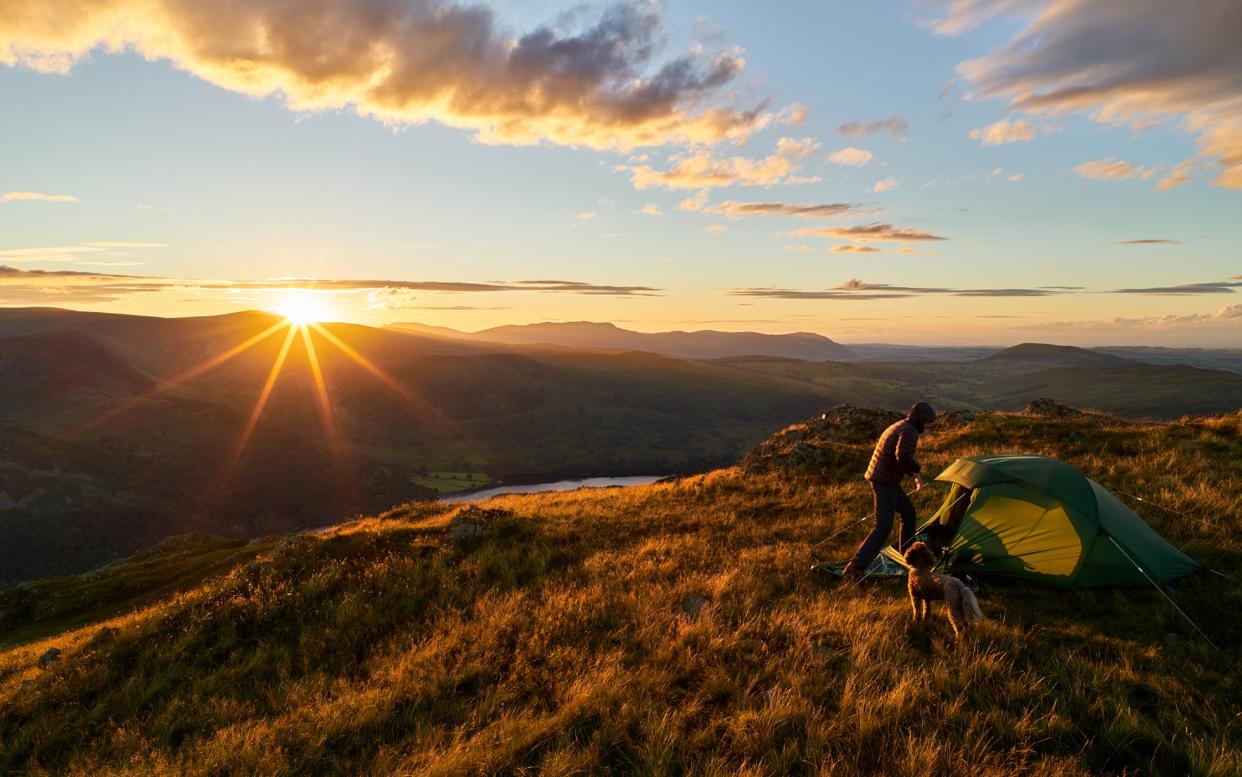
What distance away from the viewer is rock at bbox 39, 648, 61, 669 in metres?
11.6

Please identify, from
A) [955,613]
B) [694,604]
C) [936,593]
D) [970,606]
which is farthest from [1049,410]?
[694,604]

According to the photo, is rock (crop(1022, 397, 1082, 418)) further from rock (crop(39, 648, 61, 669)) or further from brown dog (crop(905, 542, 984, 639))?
rock (crop(39, 648, 61, 669))

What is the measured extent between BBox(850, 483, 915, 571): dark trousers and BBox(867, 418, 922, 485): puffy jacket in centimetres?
20

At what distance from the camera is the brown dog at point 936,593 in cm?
774

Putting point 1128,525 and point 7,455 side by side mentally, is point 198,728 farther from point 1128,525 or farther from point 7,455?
point 7,455

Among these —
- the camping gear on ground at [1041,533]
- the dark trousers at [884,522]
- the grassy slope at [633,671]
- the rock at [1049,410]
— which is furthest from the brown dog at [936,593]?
the rock at [1049,410]

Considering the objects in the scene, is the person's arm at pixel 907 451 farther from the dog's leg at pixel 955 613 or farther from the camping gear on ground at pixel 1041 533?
the dog's leg at pixel 955 613

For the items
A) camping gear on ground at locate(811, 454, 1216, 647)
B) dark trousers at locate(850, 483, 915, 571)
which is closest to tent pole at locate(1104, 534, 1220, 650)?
camping gear on ground at locate(811, 454, 1216, 647)

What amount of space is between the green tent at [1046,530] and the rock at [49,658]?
19136 mm

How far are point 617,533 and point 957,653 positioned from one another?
9.16 m

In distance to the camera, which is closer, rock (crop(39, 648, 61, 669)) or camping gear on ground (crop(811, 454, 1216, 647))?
camping gear on ground (crop(811, 454, 1216, 647))

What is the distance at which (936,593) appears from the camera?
805cm

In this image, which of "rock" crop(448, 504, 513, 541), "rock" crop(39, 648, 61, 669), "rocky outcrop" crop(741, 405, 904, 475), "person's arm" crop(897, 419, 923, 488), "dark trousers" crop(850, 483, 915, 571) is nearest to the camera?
"person's arm" crop(897, 419, 923, 488)

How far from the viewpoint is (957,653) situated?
7117 mm
